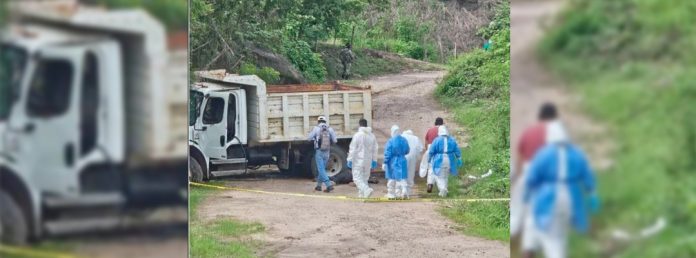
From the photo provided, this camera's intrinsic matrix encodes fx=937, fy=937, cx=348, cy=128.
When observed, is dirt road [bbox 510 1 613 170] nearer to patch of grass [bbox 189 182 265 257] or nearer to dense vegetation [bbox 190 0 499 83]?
patch of grass [bbox 189 182 265 257]

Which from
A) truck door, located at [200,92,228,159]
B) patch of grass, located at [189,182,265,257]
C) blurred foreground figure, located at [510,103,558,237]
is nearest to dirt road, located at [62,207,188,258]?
blurred foreground figure, located at [510,103,558,237]

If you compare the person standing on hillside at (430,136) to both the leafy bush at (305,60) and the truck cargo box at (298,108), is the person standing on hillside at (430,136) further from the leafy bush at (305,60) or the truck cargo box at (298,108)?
the leafy bush at (305,60)

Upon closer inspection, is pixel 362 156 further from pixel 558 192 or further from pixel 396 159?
pixel 558 192

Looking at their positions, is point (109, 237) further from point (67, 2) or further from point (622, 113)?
point (622, 113)

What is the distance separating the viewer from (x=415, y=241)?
1133cm

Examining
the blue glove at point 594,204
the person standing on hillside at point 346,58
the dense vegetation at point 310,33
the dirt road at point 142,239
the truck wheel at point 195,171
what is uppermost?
the dense vegetation at point 310,33

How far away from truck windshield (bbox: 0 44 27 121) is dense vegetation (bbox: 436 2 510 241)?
9.67m

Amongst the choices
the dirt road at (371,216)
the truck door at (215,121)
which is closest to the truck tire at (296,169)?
the dirt road at (371,216)

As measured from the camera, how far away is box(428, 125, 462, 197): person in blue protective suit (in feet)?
39.7

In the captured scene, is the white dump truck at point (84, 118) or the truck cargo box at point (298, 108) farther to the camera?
the truck cargo box at point (298, 108)

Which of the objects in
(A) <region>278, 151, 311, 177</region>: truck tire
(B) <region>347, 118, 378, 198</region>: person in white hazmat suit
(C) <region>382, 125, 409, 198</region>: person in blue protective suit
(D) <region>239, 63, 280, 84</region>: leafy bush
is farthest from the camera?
(D) <region>239, 63, 280, 84</region>: leafy bush

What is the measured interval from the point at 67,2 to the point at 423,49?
11.0m

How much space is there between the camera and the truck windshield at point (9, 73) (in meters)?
2.81

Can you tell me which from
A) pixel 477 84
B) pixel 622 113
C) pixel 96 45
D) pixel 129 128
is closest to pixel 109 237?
pixel 129 128
